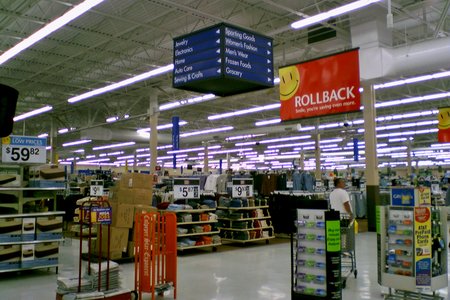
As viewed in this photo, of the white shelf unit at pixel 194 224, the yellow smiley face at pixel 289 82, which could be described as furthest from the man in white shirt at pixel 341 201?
the white shelf unit at pixel 194 224

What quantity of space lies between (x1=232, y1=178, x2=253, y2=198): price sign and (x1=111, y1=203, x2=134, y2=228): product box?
3.16 metres

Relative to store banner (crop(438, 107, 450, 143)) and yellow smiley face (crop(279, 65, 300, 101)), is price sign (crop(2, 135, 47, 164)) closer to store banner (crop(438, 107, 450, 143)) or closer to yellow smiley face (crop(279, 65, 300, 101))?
yellow smiley face (crop(279, 65, 300, 101))

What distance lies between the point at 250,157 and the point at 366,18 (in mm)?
30147

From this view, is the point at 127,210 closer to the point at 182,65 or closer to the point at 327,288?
the point at 182,65

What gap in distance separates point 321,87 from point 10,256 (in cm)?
588

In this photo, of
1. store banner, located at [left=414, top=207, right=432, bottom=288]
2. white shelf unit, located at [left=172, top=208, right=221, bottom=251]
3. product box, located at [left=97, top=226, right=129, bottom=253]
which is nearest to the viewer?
store banner, located at [left=414, top=207, right=432, bottom=288]

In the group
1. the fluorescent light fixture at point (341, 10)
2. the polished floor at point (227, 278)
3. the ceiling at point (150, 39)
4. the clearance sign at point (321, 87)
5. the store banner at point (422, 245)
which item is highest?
the ceiling at point (150, 39)

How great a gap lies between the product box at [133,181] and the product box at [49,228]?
154 centimetres

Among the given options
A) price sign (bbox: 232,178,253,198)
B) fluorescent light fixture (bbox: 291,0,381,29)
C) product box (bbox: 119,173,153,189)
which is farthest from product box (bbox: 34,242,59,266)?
fluorescent light fixture (bbox: 291,0,381,29)

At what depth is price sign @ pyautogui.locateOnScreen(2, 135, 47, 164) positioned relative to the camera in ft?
24.0

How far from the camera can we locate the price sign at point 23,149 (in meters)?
7.31

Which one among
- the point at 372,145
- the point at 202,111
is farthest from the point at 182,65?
the point at 202,111

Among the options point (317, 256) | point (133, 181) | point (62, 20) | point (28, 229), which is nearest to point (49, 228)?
point (28, 229)

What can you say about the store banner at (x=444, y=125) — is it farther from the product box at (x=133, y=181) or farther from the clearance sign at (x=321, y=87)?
the product box at (x=133, y=181)
